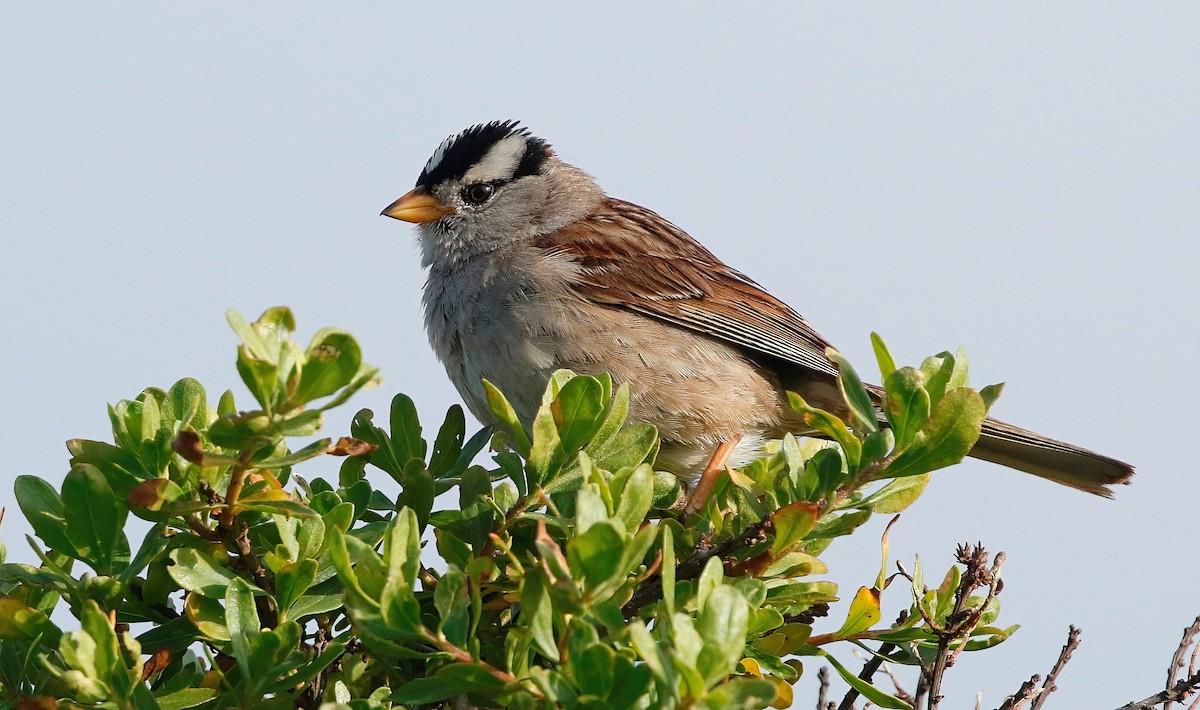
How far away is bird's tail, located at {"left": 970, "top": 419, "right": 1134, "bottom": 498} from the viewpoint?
3639mm

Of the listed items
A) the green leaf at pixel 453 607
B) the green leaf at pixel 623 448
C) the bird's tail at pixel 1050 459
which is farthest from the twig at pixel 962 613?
the bird's tail at pixel 1050 459

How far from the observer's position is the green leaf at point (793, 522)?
175cm

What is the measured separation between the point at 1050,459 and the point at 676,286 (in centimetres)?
128

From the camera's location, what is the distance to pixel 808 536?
6.27 ft

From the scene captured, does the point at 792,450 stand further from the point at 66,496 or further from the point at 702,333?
the point at 702,333

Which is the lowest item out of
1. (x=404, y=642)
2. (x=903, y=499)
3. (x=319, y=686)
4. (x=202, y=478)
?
(x=319, y=686)

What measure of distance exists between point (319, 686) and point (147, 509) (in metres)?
0.36

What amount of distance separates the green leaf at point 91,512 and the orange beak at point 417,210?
265 centimetres

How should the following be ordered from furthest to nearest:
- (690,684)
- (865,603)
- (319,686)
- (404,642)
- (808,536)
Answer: (865,603)
(808,536)
(319,686)
(404,642)
(690,684)

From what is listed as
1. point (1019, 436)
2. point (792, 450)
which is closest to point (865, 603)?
point (792, 450)

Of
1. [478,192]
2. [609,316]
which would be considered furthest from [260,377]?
[478,192]

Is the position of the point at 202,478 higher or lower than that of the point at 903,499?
lower

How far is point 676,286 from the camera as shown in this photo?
416 cm

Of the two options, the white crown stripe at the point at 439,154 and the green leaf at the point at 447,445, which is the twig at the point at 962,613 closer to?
the green leaf at the point at 447,445
